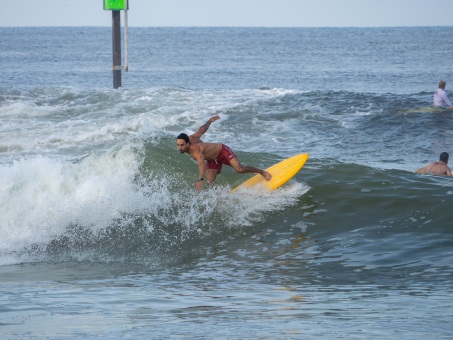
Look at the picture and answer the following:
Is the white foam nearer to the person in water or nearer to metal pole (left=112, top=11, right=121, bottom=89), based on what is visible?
the person in water

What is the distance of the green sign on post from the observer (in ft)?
90.3

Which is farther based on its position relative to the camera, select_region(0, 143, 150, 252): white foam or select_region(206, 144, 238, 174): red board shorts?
select_region(206, 144, 238, 174): red board shorts

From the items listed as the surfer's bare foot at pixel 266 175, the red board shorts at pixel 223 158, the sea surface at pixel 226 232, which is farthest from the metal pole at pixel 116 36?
the red board shorts at pixel 223 158

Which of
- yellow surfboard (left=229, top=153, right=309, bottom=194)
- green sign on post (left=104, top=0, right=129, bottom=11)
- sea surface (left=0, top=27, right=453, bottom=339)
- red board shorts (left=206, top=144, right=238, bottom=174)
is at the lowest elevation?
sea surface (left=0, top=27, right=453, bottom=339)

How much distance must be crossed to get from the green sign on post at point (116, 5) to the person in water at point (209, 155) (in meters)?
16.5

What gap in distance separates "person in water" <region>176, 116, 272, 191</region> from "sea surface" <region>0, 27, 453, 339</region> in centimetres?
41

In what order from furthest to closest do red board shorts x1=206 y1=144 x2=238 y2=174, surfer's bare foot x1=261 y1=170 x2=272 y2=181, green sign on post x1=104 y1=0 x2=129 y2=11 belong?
green sign on post x1=104 y1=0 x2=129 y2=11 → surfer's bare foot x1=261 y1=170 x2=272 y2=181 → red board shorts x1=206 y1=144 x2=238 y2=174

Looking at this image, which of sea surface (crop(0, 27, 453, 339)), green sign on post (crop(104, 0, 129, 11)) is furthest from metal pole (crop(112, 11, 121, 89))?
sea surface (crop(0, 27, 453, 339))

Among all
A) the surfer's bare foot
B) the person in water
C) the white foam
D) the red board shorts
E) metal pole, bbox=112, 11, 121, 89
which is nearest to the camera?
the person in water

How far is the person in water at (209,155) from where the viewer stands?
1130 centimetres

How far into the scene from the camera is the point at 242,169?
40.0 feet

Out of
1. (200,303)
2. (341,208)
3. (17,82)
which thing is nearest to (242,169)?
(341,208)

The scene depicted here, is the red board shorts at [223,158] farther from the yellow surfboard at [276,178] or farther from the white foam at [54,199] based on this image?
the white foam at [54,199]

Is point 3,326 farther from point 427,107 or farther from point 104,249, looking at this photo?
point 427,107
